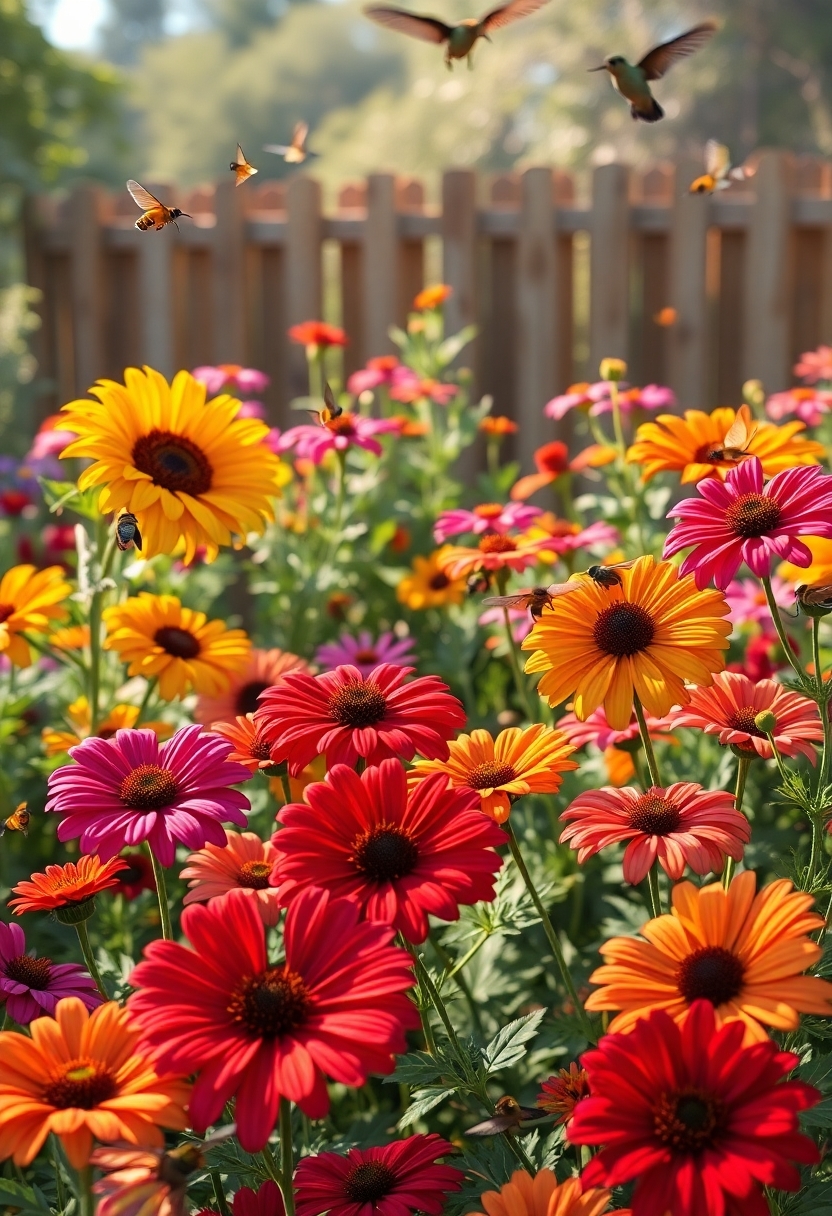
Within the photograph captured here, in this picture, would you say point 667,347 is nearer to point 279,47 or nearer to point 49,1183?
point 49,1183

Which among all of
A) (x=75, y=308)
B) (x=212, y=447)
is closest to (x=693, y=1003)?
(x=212, y=447)

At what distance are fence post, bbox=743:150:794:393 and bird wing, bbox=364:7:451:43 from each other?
322 cm

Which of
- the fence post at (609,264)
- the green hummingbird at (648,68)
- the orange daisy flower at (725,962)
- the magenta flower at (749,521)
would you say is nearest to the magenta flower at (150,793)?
the orange daisy flower at (725,962)

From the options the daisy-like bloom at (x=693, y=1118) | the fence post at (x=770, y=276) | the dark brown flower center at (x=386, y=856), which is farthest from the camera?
the fence post at (x=770, y=276)

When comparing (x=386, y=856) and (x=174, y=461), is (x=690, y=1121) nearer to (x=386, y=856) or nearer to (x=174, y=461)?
(x=386, y=856)

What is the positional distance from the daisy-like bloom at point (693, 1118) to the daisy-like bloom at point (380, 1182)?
0.84 feet

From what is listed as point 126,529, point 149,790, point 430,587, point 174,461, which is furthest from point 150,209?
point 430,587

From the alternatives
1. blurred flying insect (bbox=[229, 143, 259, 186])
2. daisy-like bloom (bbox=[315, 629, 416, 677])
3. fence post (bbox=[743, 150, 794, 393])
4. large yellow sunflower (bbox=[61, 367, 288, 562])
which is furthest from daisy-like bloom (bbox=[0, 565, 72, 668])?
fence post (bbox=[743, 150, 794, 393])

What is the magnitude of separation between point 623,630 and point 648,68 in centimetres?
93

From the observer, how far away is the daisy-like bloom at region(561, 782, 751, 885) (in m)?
1.11

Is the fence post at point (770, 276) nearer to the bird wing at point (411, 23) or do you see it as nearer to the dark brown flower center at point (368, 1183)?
the bird wing at point (411, 23)

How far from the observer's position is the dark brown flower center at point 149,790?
3.83ft

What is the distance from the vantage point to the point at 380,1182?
3.64ft

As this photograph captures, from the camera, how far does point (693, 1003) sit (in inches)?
36.3
